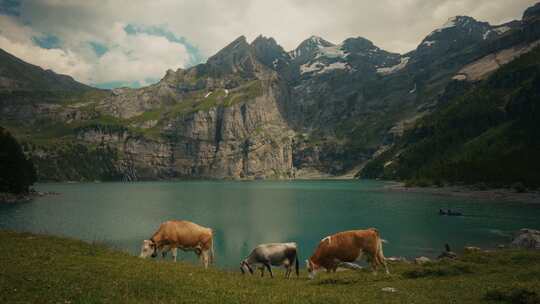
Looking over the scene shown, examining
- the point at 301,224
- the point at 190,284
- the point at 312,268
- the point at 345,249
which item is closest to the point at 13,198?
the point at 301,224

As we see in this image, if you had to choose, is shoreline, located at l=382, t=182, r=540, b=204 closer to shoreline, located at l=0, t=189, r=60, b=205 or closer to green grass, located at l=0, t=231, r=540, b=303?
green grass, located at l=0, t=231, r=540, b=303

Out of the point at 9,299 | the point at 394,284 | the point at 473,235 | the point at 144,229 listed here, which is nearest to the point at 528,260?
the point at 394,284

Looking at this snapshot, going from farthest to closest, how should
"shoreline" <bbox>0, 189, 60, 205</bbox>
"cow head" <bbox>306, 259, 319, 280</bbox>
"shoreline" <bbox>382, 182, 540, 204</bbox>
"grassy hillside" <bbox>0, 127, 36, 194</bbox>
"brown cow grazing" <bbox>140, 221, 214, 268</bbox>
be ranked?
"shoreline" <bbox>382, 182, 540, 204</bbox>
"shoreline" <bbox>0, 189, 60, 205</bbox>
"grassy hillside" <bbox>0, 127, 36, 194</bbox>
"brown cow grazing" <bbox>140, 221, 214, 268</bbox>
"cow head" <bbox>306, 259, 319, 280</bbox>

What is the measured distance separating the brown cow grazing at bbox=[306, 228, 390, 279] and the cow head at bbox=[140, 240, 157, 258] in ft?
44.2

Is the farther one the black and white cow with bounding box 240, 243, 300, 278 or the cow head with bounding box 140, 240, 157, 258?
the cow head with bounding box 140, 240, 157, 258

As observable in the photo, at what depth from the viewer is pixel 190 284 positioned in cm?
A: 1997

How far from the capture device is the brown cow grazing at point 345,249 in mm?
27688

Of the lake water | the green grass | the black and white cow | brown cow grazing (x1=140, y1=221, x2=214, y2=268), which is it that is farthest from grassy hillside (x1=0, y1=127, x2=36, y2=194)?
the black and white cow

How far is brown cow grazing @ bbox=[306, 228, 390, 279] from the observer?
2769cm

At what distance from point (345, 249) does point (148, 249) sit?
16.7 meters

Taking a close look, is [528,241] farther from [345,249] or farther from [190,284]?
[190,284]

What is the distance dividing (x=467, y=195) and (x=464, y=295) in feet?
529

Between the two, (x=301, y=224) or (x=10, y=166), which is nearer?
(x=301, y=224)

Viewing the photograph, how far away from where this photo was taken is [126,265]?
23891 mm
